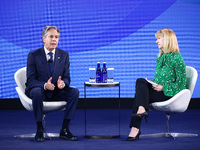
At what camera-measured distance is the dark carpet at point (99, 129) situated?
13.3ft

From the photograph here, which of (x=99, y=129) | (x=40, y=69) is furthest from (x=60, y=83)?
(x=99, y=129)

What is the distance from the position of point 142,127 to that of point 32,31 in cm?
260

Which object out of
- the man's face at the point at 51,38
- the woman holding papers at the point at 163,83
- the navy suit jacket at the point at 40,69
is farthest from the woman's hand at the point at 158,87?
the man's face at the point at 51,38

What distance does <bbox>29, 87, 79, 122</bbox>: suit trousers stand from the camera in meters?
4.24

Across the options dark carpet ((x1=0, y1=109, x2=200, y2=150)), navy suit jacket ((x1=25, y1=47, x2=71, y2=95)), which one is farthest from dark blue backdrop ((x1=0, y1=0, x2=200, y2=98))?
navy suit jacket ((x1=25, y1=47, x2=71, y2=95))

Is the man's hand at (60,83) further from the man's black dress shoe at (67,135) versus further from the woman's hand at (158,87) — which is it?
the woman's hand at (158,87)

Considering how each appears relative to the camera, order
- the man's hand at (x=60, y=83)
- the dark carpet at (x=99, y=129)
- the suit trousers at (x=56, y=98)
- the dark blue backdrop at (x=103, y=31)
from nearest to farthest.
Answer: the dark carpet at (x=99, y=129) → the suit trousers at (x=56, y=98) → the man's hand at (x=60, y=83) → the dark blue backdrop at (x=103, y=31)

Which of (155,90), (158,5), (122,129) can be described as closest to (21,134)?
(122,129)

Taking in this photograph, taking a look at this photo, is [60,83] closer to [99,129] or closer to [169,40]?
[99,129]

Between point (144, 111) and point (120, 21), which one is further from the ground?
point (120, 21)

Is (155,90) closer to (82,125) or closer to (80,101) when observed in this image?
(82,125)

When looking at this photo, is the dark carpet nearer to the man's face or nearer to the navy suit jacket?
the navy suit jacket

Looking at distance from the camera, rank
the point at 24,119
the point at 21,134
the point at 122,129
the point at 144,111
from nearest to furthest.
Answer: the point at 144,111
the point at 21,134
the point at 122,129
the point at 24,119

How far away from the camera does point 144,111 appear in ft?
14.0
